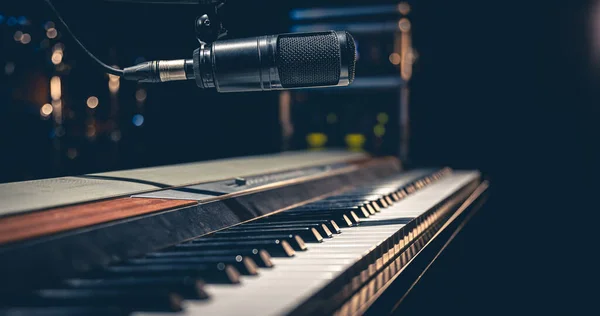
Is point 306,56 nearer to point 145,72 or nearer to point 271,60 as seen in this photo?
point 271,60

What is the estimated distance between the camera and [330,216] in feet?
5.52

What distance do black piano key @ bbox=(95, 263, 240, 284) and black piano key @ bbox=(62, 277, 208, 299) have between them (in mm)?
27

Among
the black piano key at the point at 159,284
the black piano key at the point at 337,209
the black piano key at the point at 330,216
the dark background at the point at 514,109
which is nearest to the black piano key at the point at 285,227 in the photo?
→ the black piano key at the point at 330,216

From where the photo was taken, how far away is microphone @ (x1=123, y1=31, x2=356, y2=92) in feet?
4.79

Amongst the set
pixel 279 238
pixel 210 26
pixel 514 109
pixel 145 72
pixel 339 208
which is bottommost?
pixel 514 109

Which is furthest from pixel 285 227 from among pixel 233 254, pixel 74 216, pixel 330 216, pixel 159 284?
pixel 159 284

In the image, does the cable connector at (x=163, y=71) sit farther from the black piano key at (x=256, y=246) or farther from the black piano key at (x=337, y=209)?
the black piano key at (x=337, y=209)

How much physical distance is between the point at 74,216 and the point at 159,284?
42cm

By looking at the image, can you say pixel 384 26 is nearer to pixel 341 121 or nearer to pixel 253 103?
pixel 341 121

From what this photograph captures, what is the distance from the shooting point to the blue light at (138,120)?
242cm

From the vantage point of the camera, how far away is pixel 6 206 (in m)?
1.20

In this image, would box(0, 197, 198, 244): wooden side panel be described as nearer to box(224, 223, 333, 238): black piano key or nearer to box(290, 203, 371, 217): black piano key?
box(224, 223, 333, 238): black piano key

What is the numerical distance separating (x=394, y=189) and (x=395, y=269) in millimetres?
1111

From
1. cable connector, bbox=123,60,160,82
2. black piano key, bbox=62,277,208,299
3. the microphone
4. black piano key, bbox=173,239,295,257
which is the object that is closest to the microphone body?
the microphone
